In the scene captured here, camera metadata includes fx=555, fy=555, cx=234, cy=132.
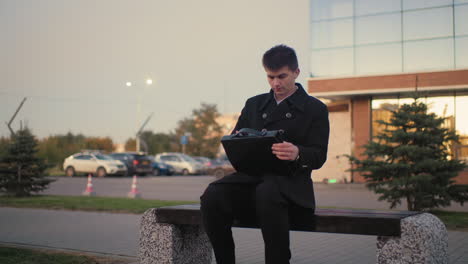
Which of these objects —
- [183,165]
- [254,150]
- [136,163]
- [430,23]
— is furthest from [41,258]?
[183,165]

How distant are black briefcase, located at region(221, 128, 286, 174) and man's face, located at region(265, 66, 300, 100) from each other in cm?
42

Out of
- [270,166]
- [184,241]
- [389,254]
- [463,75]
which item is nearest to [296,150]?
[270,166]

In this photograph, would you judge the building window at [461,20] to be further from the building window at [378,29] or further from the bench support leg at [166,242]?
the bench support leg at [166,242]

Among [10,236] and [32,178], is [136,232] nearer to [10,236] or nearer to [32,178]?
[10,236]

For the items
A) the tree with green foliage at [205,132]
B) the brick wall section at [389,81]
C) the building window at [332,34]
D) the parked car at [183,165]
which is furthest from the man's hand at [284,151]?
the tree with green foliage at [205,132]

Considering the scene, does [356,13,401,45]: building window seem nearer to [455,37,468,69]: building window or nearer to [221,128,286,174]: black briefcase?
[455,37,468,69]: building window

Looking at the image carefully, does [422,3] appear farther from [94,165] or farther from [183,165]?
[183,165]

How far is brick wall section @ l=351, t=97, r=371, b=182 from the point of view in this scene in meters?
26.8

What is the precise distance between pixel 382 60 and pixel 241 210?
23.1 meters

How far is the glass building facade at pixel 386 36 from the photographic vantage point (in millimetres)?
24906

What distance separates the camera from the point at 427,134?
40.9 ft

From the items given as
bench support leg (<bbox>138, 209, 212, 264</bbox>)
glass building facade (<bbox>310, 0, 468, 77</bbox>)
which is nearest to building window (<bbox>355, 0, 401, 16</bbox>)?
glass building facade (<bbox>310, 0, 468, 77</bbox>)

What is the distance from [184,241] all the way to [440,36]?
22.7 metres

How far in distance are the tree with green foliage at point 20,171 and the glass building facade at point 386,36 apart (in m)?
14.4
